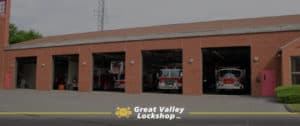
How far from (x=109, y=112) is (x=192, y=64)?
13.0 m

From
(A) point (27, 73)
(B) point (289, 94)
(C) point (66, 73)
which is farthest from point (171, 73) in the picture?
(A) point (27, 73)

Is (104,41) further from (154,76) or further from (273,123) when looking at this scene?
(273,123)

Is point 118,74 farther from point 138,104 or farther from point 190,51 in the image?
point 138,104

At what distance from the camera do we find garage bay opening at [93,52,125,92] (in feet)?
108

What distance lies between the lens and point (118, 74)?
108 ft

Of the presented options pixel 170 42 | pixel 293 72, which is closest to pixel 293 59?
pixel 293 72

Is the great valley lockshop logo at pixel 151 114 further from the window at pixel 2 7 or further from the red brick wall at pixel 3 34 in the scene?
the window at pixel 2 7

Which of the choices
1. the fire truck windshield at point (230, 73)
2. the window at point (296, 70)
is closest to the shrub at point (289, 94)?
the window at point (296, 70)

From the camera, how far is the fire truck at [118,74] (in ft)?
106

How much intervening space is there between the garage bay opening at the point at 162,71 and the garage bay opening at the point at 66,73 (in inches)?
282

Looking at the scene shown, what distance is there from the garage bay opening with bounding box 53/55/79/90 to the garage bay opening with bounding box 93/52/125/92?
7.53 ft

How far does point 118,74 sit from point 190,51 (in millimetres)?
8891

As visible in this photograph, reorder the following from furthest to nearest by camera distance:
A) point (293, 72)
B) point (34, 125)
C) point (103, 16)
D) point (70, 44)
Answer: point (103, 16), point (70, 44), point (293, 72), point (34, 125)

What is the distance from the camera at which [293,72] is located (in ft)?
70.9
